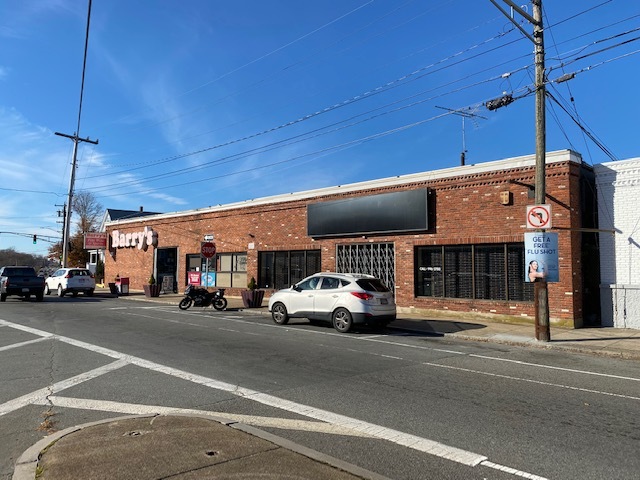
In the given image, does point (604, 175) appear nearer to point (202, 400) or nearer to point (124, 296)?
point (202, 400)

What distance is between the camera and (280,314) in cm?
1609

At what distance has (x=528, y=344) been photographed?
12227mm

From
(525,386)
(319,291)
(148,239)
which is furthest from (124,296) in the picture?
(525,386)

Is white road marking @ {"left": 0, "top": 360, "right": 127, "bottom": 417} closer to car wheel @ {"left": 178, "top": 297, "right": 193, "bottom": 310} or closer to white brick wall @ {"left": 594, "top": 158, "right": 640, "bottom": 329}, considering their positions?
car wheel @ {"left": 178, "top": 297, "right": 193, "bottom": 310}

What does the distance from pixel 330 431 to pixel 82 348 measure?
24.5ft

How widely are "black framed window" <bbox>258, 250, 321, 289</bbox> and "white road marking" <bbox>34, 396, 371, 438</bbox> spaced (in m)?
16.6

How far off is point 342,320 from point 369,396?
7337mm

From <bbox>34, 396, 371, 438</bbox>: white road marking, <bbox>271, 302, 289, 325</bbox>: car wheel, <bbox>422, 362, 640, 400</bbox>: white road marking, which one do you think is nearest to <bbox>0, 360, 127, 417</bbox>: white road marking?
<bbox>34, 396, 371, 438</bbox>: white road marking

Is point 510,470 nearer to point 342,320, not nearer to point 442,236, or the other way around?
point 342,320

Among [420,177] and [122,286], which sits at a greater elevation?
[420,177]

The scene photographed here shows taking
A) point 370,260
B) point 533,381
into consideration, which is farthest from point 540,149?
point 370,260

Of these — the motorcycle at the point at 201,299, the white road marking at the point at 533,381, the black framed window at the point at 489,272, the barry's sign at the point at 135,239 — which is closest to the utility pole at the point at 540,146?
the black framed window at the point at 489,272

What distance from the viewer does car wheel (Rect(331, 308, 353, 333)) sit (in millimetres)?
13969

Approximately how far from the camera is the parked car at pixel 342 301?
544 inches
